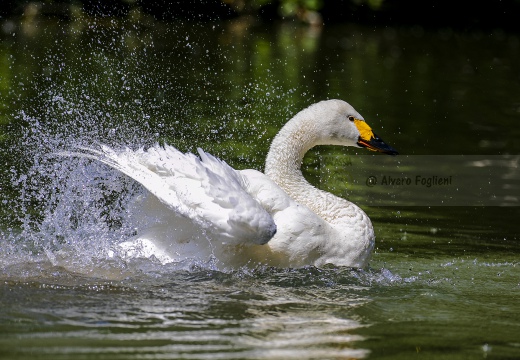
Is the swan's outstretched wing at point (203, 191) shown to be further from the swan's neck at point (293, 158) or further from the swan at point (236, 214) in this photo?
the swan's neck at point (293, 158)

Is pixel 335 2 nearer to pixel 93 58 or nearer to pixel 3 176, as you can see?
pixel 93 58

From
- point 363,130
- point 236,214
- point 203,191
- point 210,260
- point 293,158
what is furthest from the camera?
point 363,130

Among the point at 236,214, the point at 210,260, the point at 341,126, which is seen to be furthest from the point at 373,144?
the point at 236,214

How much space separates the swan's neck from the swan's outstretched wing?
0.67 meters

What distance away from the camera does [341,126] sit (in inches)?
292

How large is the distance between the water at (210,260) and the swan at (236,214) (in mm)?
126

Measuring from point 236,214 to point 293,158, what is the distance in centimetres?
137

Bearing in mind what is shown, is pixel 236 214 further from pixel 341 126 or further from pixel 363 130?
pixel 363 130

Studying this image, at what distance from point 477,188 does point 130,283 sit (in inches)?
211

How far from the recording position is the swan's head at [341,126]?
735cm

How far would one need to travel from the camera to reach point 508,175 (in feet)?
36.8

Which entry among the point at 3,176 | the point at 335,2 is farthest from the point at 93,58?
the point at 335,2

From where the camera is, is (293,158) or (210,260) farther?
(293,158)

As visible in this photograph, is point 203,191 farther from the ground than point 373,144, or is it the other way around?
point 373,144
